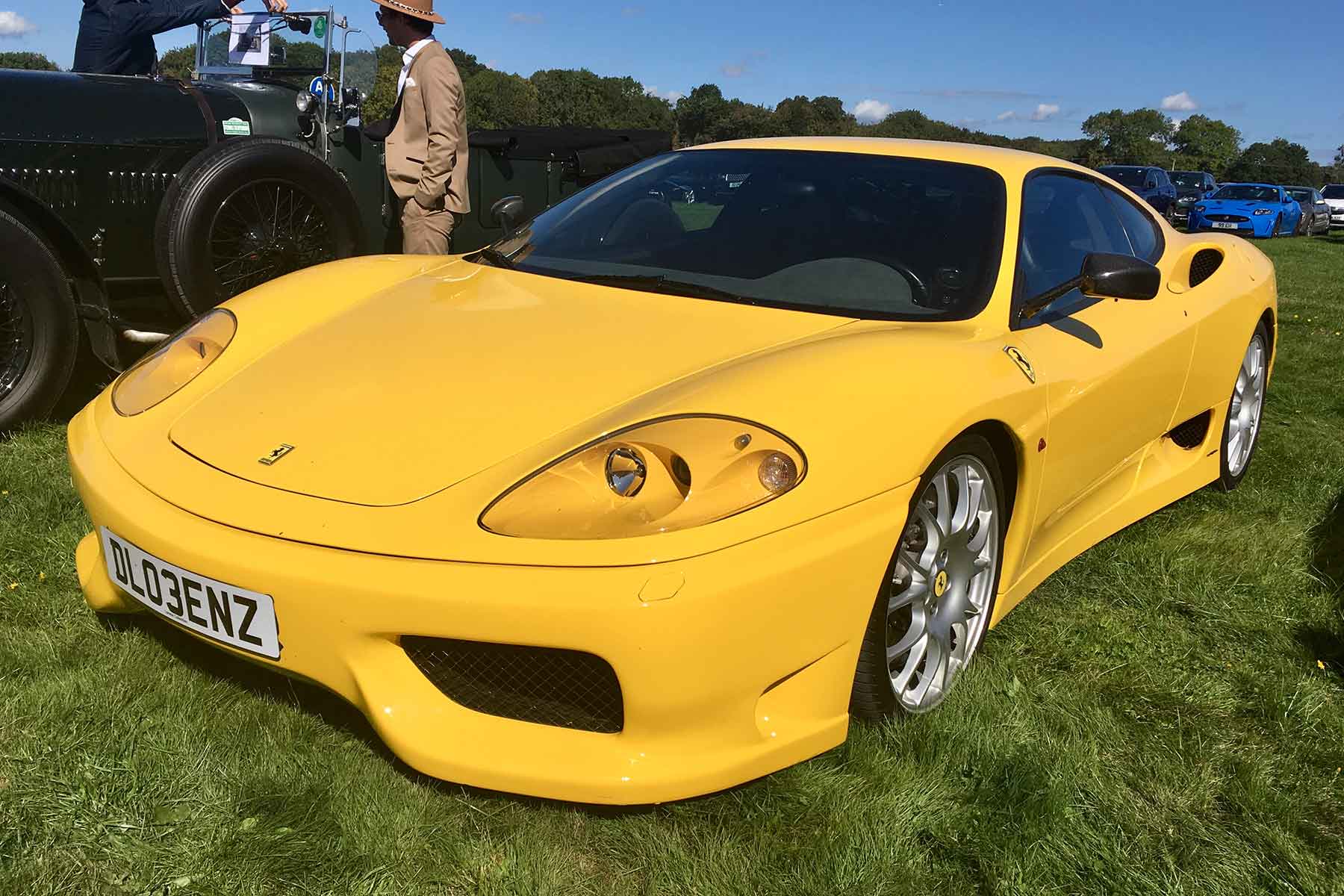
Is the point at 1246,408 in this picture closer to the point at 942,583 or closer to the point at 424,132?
the point at 942,583

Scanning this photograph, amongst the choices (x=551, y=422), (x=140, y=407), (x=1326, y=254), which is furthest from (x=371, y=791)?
→ (x=1326, y=254)

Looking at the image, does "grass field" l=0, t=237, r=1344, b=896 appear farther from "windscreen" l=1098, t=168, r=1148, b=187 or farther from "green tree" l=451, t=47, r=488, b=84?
"green tree" l=451, t=47, r=488, b=84

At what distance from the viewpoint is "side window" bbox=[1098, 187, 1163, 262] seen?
353 cm

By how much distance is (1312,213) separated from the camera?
1078 inches

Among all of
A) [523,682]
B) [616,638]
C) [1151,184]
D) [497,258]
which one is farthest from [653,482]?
[1151,184]

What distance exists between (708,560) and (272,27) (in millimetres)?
4996

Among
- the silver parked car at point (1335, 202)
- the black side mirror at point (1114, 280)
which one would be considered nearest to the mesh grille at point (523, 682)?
the black side mirror at point (1114, 280)

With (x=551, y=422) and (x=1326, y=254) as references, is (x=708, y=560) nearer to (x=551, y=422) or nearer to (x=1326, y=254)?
(x=551, y=422)

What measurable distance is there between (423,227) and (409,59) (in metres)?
0.75

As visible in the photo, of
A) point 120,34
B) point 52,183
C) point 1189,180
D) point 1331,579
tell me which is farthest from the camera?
point 1189,180

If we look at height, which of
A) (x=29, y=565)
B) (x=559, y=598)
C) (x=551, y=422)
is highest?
(x=551, y=422)

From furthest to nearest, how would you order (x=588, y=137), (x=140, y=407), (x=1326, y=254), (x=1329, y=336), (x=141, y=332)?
(x=1326, y=254) < (x=1329, y=336) < (x=588, y=137) < (x=141, y=332) < (x=140, y=407)

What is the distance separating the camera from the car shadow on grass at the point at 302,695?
1.99 m

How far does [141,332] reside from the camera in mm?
4188
